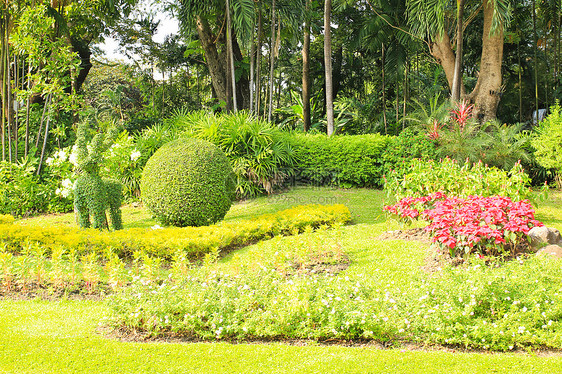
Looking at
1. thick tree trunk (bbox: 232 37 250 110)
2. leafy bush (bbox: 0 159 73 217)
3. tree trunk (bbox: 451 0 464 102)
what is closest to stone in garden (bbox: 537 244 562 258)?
tree trunk (bbox: 451 0 464 102)

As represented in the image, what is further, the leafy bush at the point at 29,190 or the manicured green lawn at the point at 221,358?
the leafy bush at the point at 29,190

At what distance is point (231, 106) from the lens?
15.4m

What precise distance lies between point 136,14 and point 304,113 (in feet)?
32.7

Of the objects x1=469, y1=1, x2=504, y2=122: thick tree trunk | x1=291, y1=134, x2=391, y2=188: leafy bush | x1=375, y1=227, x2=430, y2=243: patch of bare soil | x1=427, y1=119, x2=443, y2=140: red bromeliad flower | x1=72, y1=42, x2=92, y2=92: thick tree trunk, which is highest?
x1=72, y1=42, x2=92, y2=92: thick tree trunk

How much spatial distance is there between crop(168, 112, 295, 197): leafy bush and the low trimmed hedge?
2874 mm

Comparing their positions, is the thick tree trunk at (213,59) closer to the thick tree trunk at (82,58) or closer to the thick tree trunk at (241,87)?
the thick tree trunk at (241,87)

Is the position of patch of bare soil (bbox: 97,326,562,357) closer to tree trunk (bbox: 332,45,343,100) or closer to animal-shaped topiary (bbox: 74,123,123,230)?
animal-shaped topiary (bbox: 74,123,123,230)

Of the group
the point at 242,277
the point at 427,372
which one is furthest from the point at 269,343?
the point at 427,372

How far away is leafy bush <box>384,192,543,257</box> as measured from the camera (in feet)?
16.4

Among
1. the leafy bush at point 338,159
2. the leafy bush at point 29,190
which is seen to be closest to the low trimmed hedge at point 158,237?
→ the leafy bush at point 29,190

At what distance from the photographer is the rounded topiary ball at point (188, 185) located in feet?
25.0

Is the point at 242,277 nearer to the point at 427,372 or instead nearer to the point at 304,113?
the point at 427,372

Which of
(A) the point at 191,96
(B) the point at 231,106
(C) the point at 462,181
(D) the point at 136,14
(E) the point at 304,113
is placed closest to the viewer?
(C) the point at 462,181

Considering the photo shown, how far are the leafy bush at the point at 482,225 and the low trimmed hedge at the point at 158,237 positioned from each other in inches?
67.9
